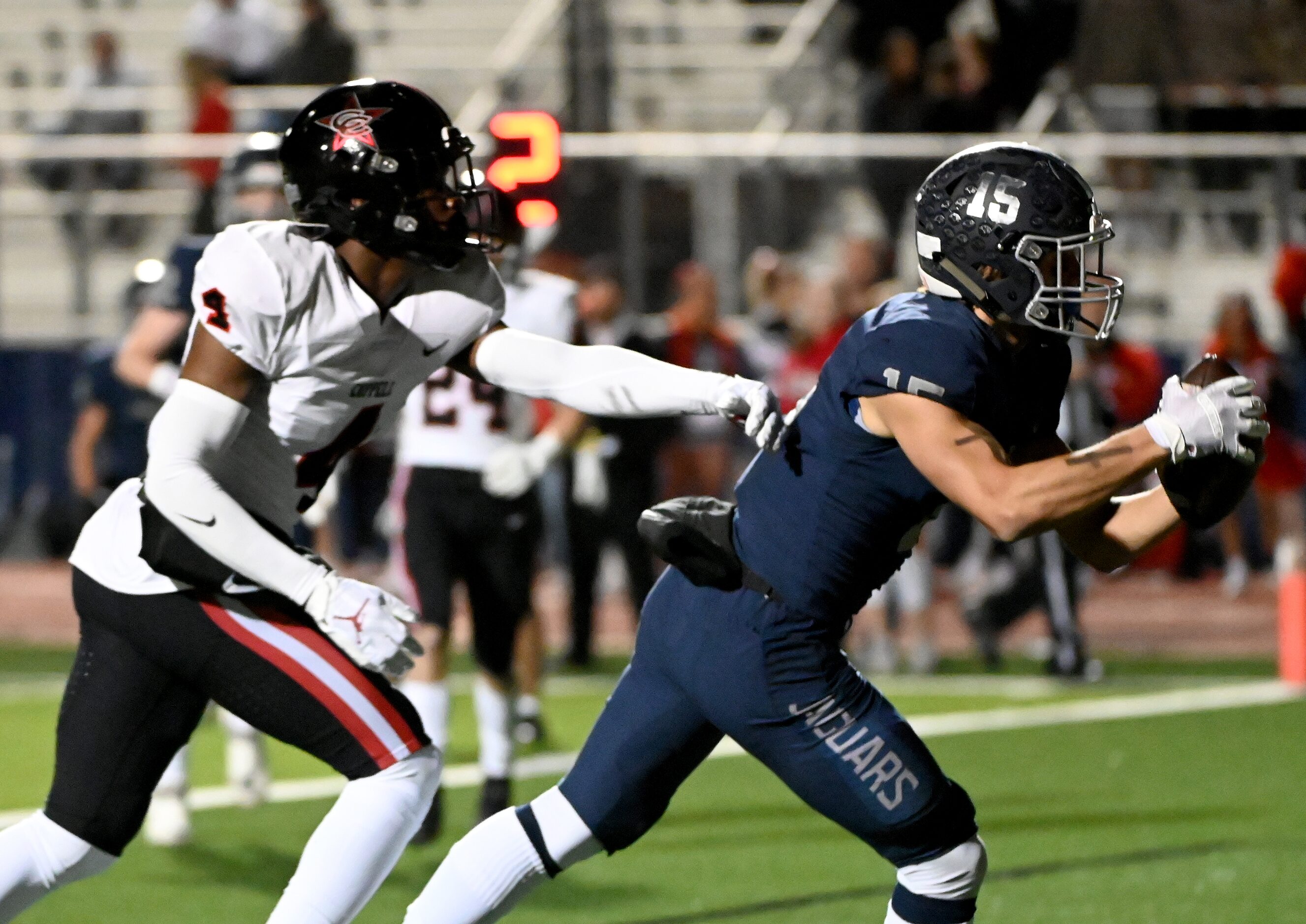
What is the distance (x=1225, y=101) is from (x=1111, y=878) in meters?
9.01

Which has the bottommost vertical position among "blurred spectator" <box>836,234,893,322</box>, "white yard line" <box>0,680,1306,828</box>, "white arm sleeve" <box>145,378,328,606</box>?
"white yard line" <box>0,680,1306,828</box>

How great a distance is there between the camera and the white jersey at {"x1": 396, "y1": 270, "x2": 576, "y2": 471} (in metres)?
7.22

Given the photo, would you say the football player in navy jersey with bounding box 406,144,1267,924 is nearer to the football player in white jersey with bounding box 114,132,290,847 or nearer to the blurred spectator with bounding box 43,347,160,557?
the football player in white jersey with bounding box 114,132,290,847

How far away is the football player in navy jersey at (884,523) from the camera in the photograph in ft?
12.1

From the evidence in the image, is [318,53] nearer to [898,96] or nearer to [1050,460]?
[898,96]

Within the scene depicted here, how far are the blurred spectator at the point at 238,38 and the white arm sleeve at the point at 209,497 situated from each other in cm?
1239

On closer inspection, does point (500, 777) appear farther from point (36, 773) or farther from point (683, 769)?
point (683, 769)

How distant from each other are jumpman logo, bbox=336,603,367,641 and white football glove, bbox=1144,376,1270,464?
4.78 feet

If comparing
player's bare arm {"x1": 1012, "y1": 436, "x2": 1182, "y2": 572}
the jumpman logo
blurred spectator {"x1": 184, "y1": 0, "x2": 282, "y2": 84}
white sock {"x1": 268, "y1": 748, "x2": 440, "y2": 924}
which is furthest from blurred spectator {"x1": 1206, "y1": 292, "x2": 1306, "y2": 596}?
the jumpman logo

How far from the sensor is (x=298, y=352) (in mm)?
4016

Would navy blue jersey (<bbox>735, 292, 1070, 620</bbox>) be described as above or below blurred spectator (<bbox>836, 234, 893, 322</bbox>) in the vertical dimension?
above

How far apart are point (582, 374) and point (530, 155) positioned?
665cm

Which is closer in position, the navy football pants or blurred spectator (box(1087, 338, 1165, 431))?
the navy football pants

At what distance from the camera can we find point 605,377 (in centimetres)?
418
